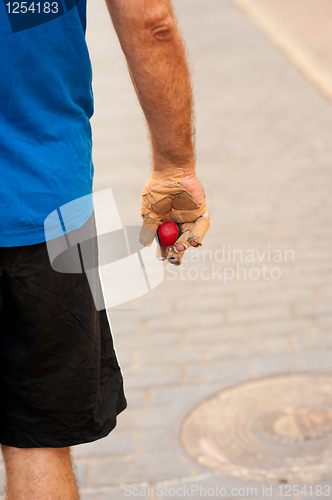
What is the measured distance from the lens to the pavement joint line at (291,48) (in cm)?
950

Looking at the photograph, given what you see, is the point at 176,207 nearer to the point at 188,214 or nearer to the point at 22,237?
the point at 188,214

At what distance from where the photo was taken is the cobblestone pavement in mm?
3143

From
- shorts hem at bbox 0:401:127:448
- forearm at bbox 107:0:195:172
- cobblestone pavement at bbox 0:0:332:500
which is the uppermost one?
forearm at bbox 107:0:195:172

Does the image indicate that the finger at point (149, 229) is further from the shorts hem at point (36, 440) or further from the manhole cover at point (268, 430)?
the manhole cover at point (268, 430)

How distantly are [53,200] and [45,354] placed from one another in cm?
41

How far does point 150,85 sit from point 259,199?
4.13 meters

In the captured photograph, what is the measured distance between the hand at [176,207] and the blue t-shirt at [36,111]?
360mm

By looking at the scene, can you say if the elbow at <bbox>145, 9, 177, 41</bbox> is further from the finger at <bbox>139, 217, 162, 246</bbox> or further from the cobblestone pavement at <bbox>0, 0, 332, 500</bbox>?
the cobblestone pavement at <bbox>0, 0, 332, 500</bbox>

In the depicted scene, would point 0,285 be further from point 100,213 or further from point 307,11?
point 307,11

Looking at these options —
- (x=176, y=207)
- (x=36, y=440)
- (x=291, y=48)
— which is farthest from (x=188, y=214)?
(x=291, y=48)

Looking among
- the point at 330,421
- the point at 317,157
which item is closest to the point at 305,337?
the point at 330,421

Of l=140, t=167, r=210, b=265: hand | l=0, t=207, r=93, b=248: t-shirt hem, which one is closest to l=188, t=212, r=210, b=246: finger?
l=140, t=167, r=210, b=265: hand

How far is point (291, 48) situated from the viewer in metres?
11.5

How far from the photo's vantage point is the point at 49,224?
5.66 ft
